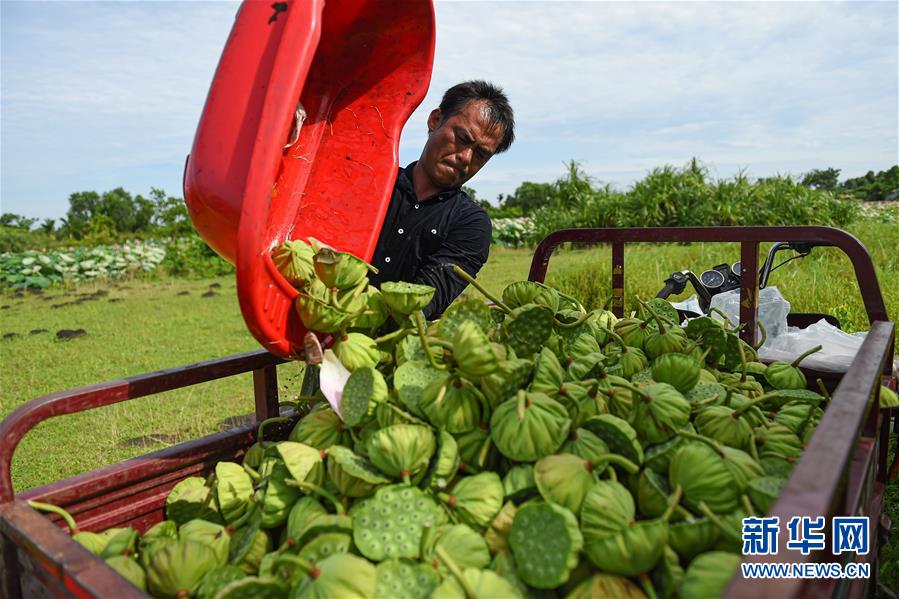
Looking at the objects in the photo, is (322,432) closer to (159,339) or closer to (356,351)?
(356,351)

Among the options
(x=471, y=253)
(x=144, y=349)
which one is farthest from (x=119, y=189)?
(x=471, y=253)

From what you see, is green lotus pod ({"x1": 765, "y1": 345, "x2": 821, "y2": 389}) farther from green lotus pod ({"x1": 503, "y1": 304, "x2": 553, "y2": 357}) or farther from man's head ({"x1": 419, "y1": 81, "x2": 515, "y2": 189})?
man's head ({"x1": 419, "y1": 81, "x2": 515, "y2": 189})

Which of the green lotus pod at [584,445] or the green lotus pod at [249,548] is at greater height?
the green lotus pod at [584,445]

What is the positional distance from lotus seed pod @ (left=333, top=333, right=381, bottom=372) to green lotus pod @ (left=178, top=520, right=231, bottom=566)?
457mm

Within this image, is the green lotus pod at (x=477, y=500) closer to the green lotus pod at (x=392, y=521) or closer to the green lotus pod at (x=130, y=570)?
the green lotus pod at (x=392, y=521)


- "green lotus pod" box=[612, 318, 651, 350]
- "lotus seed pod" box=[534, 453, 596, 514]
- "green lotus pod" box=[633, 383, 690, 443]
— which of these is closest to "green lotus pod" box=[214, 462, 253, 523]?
Result: "lotus seed pod" box=[534, 453, 596, 514]

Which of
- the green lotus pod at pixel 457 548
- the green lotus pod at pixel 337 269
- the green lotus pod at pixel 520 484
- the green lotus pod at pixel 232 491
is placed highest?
the green lotus pod at pixel 337 269

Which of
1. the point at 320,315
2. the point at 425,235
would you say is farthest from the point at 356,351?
the point at 425,235

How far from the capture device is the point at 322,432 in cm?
151

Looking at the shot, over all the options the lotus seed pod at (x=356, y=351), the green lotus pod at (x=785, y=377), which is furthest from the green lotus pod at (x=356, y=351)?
the green lotus pod at (x=785, y=377)

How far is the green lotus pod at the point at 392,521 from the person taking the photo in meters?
1.16

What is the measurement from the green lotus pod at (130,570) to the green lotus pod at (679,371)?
4.14 feet

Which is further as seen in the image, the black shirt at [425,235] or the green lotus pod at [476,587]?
the black shirt at [425,235]

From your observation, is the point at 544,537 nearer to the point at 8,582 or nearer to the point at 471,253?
the point at 8,582
